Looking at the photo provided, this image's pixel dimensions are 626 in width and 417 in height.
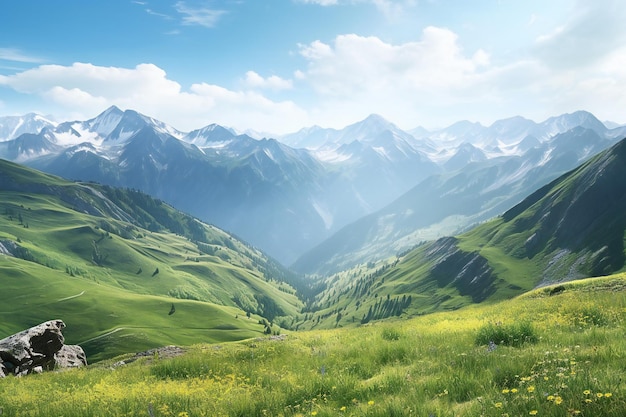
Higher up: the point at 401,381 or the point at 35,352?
the point at 401,381

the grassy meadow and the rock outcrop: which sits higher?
the grassy meadow

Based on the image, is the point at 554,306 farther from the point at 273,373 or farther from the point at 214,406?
the point at 214,406

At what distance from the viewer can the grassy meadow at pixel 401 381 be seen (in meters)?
6.37

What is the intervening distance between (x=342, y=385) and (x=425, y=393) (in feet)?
6.77

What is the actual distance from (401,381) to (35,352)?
95.0ft

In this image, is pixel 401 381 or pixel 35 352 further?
pixel 35 352

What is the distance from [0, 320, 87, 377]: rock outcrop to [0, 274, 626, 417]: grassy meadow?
12931 mm

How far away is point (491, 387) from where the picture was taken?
7.34 m

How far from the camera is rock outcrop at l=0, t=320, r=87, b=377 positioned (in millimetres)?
24141

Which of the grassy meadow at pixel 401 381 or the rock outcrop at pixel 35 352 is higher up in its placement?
the grassy meadow at pixel 401 381

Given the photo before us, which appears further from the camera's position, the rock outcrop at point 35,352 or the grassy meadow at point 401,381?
the rock outcrop at point 35,352

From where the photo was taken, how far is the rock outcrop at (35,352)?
24.1 meters

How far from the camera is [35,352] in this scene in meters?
27.2

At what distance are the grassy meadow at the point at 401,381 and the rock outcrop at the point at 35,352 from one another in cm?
1293
